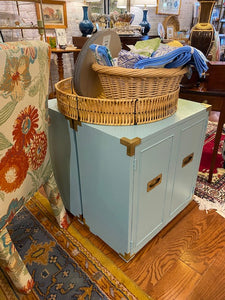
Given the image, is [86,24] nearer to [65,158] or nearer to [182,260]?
[65,158]

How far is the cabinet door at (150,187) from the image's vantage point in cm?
89

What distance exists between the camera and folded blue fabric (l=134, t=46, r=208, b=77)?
2.78ft

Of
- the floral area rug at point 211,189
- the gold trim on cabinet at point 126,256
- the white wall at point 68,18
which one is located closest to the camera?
the gold trim on cabinet at point 126,256

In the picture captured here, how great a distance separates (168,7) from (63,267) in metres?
4.84

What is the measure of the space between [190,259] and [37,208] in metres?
0.93

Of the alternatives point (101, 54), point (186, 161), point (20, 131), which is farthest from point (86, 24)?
point (20, 131)

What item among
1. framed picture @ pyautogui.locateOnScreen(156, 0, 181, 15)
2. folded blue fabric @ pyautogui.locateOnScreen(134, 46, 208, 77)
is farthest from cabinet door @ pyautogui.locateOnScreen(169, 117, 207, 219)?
framed picture @ pyautogui.locateOnScreen(156, 0, 181, 15)

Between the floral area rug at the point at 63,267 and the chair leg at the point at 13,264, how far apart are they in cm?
7

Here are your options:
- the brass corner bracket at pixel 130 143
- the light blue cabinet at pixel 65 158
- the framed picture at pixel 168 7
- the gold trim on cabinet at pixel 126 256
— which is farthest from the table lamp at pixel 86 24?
the gold trim on cabinet at pixel 126 256

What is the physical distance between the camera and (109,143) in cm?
87

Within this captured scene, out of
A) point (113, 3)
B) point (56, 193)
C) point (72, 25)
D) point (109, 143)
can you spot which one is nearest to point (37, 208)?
point (56, 193)

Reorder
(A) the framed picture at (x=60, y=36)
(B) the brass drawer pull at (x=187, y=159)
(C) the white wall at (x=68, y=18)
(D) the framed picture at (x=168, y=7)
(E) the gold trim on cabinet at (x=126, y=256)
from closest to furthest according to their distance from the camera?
(E) the gold trim on cabinet at (x=126, y=256)
(B) the brass drawer pull at (x=187, y=159)
(C) the white wall at (x=68, y=18)
(A) the framed picture at (x=60, y=36)
(D) the framed picture at (x=168, y=7)

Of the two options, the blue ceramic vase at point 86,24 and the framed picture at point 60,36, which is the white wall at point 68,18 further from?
the blue ceramic vase at point 86,24

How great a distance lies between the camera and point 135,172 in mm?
863
